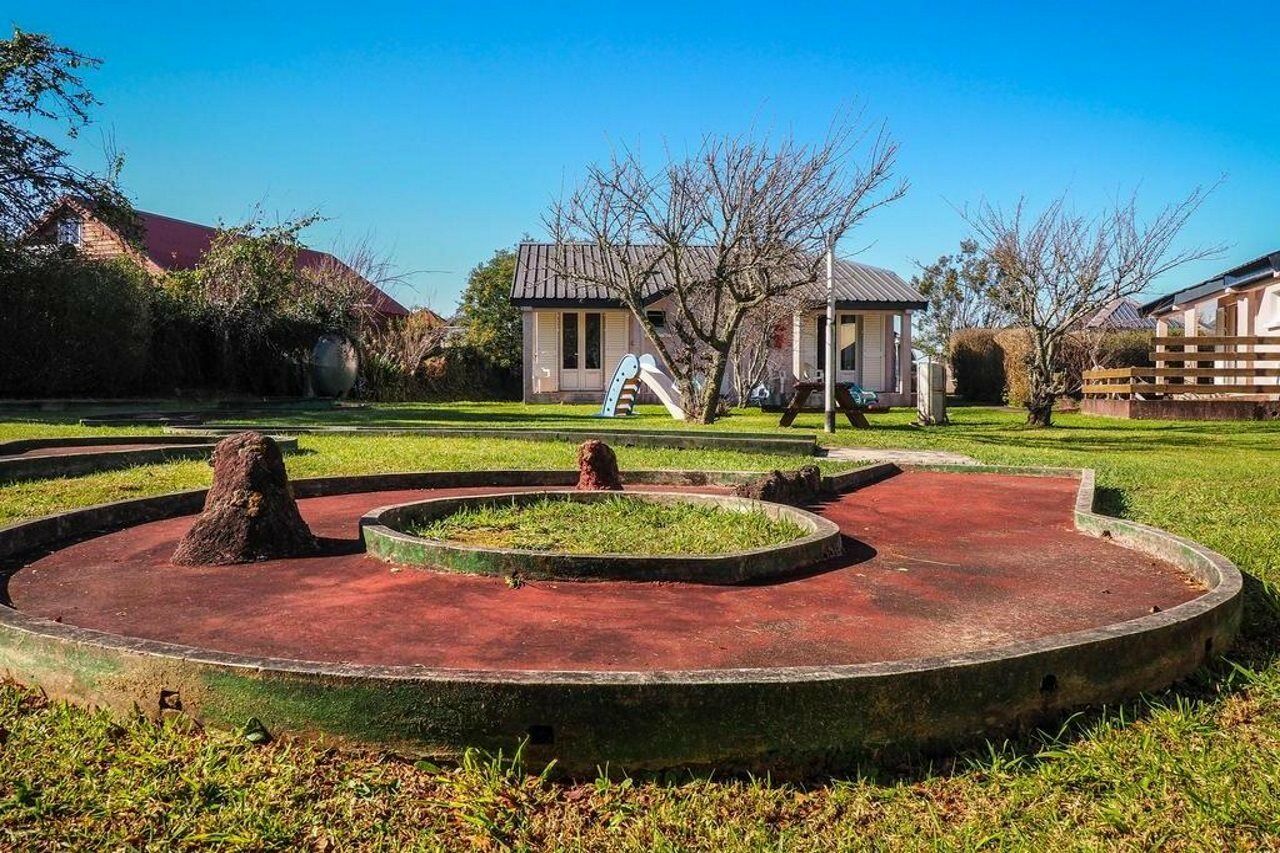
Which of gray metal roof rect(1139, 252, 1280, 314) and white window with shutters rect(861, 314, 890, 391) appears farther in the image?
white window with shutters rect(861, 314, 890, 391)

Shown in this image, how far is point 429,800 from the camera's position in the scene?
2.58 m

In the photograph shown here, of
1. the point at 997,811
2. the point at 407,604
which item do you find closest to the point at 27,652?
the point at 407,604

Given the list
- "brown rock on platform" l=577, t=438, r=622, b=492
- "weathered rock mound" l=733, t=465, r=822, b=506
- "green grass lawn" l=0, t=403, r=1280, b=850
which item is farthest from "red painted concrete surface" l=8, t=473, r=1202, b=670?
"brown rock on platform" l=577, t=438, r=622, b=492

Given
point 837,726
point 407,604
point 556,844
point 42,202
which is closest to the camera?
point 556,844

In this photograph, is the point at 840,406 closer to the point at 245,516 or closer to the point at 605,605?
the point at 245,516

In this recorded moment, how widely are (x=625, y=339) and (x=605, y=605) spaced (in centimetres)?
2542

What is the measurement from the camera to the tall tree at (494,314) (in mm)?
33062

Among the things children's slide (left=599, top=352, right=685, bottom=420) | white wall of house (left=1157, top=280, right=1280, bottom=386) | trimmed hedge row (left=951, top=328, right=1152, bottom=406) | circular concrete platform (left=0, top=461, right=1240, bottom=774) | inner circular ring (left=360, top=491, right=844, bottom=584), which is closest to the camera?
circular concrete platform (left=0, top=461, right=1240, bottom=774)

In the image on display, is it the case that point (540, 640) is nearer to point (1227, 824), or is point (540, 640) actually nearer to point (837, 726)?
point (837, 726)

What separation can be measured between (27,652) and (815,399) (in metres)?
23.0

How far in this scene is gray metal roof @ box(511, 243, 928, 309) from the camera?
28453 mm

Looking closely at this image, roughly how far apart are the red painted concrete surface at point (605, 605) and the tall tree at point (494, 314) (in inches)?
1083

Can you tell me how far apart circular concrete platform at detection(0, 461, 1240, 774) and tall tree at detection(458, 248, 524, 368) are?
27273 millimetres

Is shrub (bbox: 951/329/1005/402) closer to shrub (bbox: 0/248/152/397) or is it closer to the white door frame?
the white door frame
